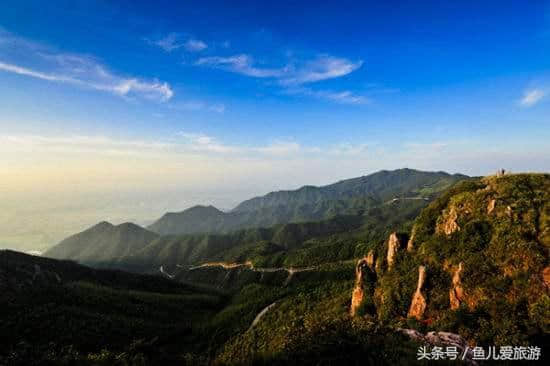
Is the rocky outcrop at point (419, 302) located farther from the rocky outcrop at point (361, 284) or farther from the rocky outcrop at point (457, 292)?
the rocky outcrop at point (361, 284)

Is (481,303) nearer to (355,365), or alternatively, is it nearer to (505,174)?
(355,365)

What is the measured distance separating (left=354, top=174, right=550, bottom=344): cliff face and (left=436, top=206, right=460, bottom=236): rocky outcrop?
0.45 feet

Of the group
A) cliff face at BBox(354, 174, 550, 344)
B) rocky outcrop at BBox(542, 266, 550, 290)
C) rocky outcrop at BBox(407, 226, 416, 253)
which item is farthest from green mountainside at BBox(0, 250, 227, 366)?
rocky outcrop at BBox(542, 266, 550, 290)

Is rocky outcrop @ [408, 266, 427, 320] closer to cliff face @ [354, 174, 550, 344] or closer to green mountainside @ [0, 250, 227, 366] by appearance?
cliff face @ [354, 174, 550, 344]

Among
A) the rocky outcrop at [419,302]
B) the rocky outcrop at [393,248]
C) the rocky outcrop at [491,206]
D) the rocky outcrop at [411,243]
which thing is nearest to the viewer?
the rocky outcrop at [419,302]

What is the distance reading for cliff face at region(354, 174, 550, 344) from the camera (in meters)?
34.8

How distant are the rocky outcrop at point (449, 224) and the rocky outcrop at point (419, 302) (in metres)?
11.3

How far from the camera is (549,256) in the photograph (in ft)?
122

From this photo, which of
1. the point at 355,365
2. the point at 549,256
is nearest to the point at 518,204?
the point at 549,256

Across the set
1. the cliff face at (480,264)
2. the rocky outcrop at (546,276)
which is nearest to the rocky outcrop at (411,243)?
the cliff face at (480,264)

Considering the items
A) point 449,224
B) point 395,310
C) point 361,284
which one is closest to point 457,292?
point 395,310

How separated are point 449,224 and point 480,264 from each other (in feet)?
42.2

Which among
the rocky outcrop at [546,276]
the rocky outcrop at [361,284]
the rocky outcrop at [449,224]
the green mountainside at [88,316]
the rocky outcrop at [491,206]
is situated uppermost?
the rocky outcrop at [491,206]

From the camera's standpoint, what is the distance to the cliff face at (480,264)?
3478cm
